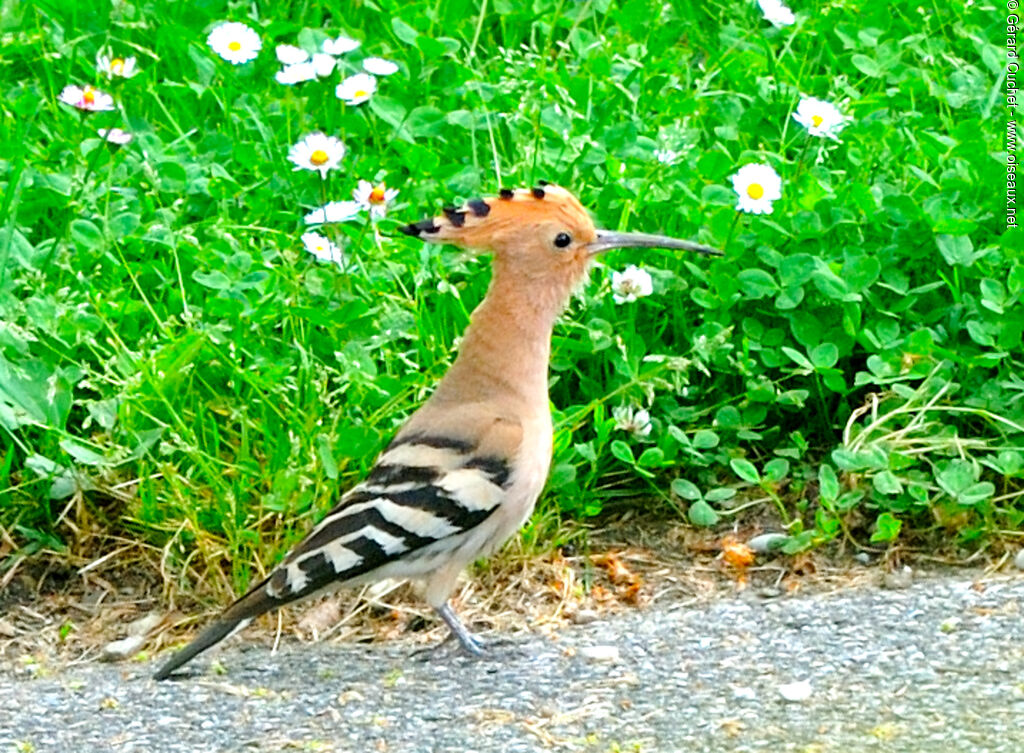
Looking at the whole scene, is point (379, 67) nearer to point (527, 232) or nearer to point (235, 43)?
point (235, 43)

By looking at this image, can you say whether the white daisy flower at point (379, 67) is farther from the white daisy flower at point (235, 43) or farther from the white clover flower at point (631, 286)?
the white clover flower at point (631, 286)

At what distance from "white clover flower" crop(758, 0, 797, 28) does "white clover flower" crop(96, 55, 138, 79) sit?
5.92ft

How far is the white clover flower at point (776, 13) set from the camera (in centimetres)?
576

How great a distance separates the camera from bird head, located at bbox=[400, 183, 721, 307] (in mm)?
4121

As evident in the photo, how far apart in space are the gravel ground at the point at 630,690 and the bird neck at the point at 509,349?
51 centimetres

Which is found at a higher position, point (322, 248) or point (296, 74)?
point (296, 74)

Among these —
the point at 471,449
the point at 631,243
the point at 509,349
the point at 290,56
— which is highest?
the point at 290,56

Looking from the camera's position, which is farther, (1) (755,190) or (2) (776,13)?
(2) (776,13)

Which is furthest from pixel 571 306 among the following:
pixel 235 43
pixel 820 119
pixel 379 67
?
pixel 235 43

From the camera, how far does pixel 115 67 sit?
523cm

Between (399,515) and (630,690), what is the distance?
1.96 feet

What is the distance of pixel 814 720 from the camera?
347 cm

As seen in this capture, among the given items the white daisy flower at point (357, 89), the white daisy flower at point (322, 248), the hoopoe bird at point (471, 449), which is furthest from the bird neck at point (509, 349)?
the white daisy flower at point (357, 89)

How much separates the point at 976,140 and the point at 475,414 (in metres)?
1.74
